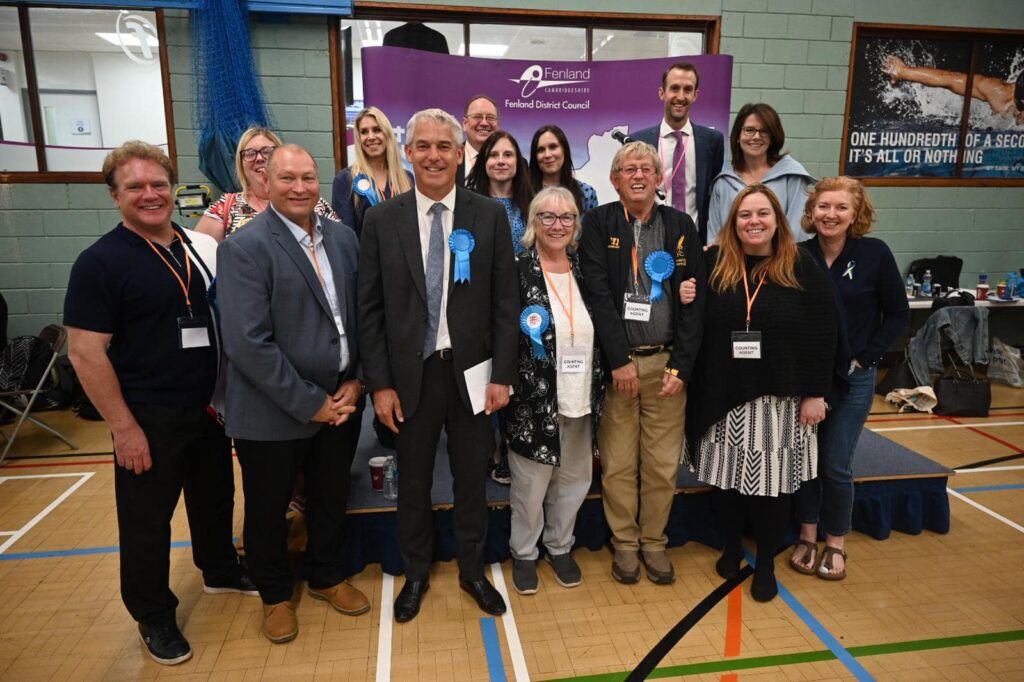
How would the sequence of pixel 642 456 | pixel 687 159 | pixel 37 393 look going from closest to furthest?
pixel 642 456
pixel 687 159
pixel 37 393

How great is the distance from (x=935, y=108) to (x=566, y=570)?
574 cm

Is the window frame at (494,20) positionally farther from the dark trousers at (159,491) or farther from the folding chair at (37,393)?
the dark trousers at (159,491)

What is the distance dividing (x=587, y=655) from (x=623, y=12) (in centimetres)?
485

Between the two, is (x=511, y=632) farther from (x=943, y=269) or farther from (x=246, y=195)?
(x=943, y=269)

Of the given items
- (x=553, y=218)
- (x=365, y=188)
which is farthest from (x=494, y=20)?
(x=553, y=218)

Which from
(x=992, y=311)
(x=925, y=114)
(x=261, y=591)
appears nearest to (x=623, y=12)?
(x=925, y=114)

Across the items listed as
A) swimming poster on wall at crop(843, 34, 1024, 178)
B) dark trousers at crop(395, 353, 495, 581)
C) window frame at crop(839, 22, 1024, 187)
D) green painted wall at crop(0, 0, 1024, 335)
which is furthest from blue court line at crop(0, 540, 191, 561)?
swimming poster on wall at crop(843, 34, 1024, 178)

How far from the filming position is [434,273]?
207 cm

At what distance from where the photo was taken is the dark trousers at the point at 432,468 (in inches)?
84.4

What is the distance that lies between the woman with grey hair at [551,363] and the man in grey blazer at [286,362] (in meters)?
0.60

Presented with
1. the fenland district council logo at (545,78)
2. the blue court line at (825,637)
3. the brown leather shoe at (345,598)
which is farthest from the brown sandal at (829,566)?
the fenland district council logo at (545,78)

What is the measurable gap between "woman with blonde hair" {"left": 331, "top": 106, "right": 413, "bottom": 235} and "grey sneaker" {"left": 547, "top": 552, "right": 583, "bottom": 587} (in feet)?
5.80

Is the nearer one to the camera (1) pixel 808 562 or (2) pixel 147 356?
(2) pixel 147 356

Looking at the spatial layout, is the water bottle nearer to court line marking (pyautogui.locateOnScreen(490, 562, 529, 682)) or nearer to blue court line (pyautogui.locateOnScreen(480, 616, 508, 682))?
court line marking (pyautogui.locateOnScreen(490, 562, 529, 682))
